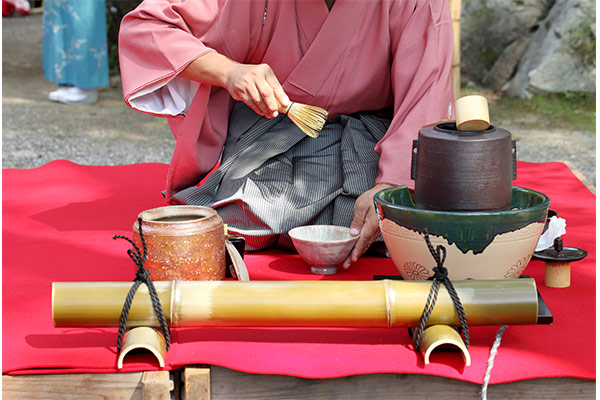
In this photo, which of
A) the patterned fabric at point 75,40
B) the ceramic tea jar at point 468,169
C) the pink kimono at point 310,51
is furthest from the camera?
the patterned fabric at point 75,40

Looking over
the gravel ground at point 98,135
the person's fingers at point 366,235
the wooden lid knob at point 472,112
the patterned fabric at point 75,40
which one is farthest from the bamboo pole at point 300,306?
the patterned fabric at point 75,40

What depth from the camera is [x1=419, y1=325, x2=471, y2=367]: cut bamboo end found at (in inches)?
60.3

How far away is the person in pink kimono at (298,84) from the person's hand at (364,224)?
52 millimetres

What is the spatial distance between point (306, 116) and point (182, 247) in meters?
0.55

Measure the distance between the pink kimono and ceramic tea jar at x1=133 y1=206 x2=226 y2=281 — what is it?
617 mm

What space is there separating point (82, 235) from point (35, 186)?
87cm

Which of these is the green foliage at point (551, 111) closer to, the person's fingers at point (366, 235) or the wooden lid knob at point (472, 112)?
the person's fingers at point (366, 235)

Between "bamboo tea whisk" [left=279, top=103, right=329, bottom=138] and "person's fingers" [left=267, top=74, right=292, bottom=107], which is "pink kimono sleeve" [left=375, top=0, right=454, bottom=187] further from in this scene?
"person's fingers" [left=267, top=74, right=292, bottom=107]

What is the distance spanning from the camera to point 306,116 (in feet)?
7.00

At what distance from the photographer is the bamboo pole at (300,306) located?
159 cm

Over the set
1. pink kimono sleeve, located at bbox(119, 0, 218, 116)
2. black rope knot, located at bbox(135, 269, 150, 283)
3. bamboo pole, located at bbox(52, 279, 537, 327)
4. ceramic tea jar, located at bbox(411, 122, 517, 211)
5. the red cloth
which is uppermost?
pink kimono sleeve, located at bbox(119, 0, 218, 116)

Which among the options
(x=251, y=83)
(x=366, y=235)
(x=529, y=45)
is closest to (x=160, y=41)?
(x=251, y=83)

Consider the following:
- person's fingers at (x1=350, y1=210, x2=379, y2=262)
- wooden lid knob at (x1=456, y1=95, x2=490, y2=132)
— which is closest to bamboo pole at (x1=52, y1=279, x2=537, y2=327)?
wooden lid knob at (x1=456, y1=95, x2=490, y2=132)

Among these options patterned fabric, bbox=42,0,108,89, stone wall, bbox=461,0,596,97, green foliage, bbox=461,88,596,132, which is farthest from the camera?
patterned fabric, bbox=42,0,108,89
